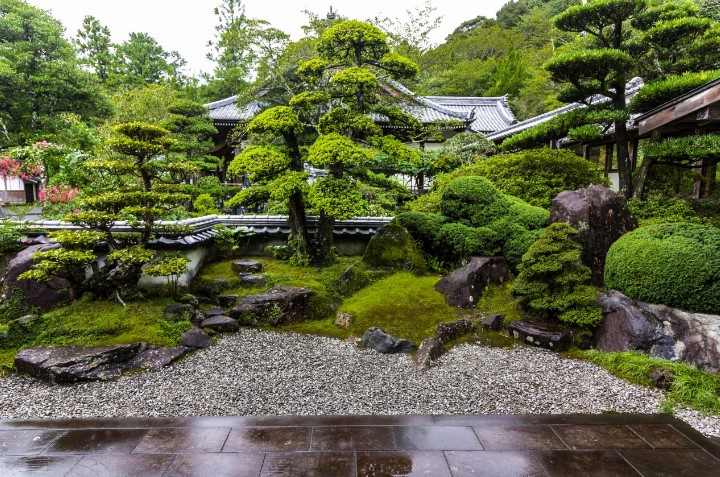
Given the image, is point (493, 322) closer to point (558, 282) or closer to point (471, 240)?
point (558, 282)

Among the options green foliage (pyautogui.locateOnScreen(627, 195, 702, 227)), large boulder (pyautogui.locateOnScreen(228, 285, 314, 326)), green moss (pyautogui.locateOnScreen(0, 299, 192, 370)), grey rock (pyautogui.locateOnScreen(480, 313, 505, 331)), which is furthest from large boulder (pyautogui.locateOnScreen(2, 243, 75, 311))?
green foliage (pyautogui.locateOnScreen(627, 195, 702, 227))

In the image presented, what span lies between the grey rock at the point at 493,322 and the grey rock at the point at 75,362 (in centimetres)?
450

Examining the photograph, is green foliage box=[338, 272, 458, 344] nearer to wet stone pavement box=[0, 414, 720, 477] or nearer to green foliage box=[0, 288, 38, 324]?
wet stone pavement box=[0, 414, 720, 477]

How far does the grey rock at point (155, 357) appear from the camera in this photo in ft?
15.5

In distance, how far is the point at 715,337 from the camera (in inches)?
181

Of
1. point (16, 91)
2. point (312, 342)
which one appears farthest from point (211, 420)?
point (16, 91)

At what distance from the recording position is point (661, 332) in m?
4.89

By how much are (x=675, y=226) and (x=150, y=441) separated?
670cm

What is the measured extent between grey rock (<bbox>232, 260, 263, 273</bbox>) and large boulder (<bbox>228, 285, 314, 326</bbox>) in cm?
115

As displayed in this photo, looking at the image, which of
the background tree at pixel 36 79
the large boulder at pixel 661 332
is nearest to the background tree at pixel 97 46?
the background tree at pixel 36 79

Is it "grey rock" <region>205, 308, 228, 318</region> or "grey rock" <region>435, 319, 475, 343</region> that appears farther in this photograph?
"grey rock" <region>205, 308, 228, 318</region>

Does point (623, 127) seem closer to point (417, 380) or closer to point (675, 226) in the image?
point (675, 226)

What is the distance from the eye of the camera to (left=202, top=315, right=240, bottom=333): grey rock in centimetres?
573

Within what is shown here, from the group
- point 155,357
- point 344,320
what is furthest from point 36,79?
point 344,320
